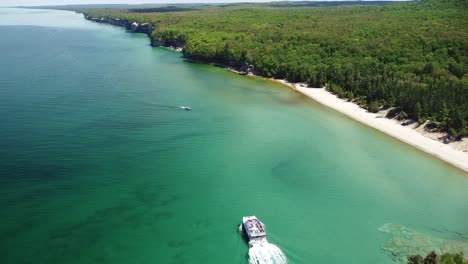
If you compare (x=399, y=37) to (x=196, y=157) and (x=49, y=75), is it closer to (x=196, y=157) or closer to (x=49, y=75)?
(x=196, y=157)

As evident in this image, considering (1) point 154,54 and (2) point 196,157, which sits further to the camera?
(1) point 154,54

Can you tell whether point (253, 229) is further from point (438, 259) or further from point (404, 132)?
point (404, 132)

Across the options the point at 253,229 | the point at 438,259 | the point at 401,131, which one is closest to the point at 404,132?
the point at 401,131

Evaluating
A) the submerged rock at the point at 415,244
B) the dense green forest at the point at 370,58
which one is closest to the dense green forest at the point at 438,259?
the submerged rock at the point at 415,244

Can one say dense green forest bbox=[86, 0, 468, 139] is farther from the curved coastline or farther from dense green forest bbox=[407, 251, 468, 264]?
dense green forest bbox=[407, 251, 468, 264]

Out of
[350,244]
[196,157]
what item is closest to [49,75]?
[196,157]

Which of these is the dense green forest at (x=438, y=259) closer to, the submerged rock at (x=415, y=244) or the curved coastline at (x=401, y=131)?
the submerged rock at (x=415, y=244)
